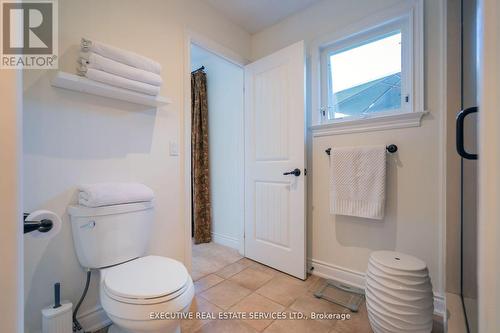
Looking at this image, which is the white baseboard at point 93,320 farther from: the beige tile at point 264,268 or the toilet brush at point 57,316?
the beige tile at point 264,268

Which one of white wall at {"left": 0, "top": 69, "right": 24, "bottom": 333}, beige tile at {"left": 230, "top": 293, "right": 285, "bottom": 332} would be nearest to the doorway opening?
beige tile at {"left": 230, "top": 293, "right": 285, "bottom": 332}

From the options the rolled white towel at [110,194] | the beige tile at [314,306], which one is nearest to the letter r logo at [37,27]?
the rolled white towel at [110,194]

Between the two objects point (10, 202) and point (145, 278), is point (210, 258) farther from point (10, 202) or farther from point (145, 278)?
point (10, 202)

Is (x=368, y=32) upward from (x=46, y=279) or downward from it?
upward

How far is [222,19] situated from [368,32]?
4.10 ft

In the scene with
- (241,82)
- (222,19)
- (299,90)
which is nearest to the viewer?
(299,90)

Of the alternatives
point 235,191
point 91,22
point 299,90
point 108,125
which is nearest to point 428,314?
point 299,90

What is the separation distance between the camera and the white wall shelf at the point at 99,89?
43.4 inches

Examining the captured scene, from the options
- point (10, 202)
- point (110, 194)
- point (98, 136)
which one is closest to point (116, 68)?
point (98, 136)

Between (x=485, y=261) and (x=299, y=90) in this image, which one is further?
(x=299, y=90)

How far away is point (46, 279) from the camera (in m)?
1.12

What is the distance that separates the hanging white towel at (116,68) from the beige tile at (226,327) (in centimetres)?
150

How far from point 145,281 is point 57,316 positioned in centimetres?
48

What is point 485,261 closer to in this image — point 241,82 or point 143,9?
point 143,9
